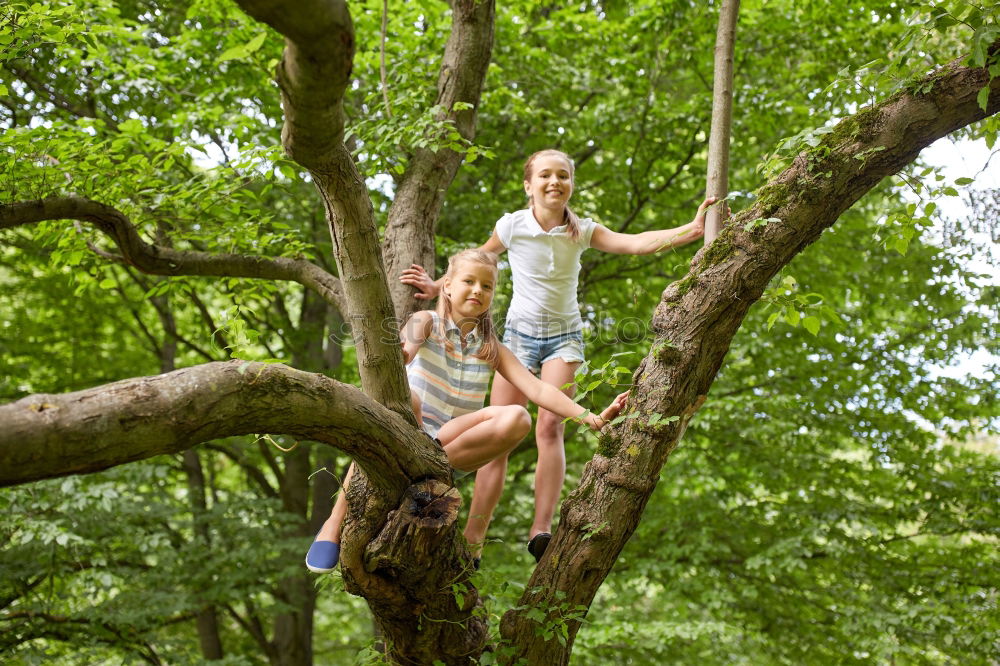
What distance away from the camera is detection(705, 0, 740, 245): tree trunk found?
316cm

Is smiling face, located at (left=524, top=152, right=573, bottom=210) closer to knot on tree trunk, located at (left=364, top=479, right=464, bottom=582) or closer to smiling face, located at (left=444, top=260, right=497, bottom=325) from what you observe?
smiling face, located at (left=444, top=260, right=497, bottom=325)

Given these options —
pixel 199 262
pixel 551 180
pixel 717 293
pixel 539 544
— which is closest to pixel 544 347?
pixel 551 180

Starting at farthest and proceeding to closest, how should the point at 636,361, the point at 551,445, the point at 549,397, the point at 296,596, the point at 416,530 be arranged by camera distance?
the point at 636,361 < the point at 296,596 < the point at 551,445 < the point at 549,397 < the point at 416,530

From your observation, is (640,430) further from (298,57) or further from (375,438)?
(298,57)

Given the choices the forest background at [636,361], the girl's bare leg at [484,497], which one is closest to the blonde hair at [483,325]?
the girl's bare leg at [484,497]

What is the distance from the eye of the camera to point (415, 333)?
3359mm

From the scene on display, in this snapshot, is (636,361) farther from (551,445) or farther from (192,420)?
(192,420)

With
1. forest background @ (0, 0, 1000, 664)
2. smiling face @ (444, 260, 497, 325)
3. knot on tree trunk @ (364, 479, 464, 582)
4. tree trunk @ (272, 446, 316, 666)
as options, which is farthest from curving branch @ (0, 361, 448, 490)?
tree trunk @ (272, 446, 316, 666)

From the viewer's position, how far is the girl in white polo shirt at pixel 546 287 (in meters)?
3.71

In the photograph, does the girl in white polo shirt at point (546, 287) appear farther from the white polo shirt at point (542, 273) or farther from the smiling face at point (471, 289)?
the smiling face at point (471, 289)

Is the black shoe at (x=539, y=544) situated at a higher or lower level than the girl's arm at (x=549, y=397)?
lower

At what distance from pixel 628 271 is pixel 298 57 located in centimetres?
611

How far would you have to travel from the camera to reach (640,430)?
3.04 meters

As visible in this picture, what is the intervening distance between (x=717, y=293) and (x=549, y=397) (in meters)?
0.77
